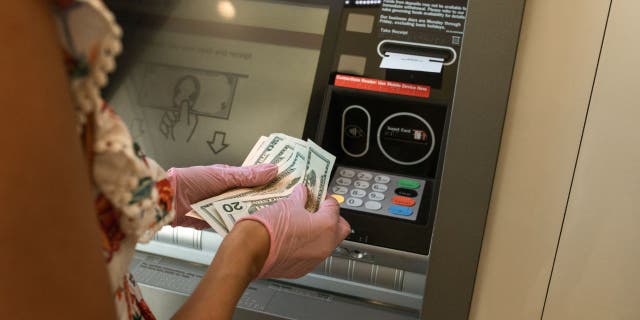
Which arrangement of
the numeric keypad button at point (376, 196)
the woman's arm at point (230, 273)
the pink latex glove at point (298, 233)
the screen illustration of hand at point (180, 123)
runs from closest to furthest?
the woman's arm at point (230, 273), the pink latex glove at point (298, 233), the numeric keypad button at point (376, 196), the screen illustration of hand at point (180, 123)

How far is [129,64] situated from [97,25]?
3.80ft

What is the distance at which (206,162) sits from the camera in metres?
1.52

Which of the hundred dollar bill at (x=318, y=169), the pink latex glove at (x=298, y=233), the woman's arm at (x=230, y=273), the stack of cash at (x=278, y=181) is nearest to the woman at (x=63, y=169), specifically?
the woman's arm at (x=230, y=273)

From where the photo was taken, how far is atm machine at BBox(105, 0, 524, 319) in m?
1.30

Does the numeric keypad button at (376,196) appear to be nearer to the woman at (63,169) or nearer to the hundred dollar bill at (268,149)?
the hundred dollar bill at (268,149)

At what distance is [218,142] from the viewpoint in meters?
1.53

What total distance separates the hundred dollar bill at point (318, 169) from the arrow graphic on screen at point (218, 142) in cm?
26

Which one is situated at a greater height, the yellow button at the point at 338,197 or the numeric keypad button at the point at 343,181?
the numeric keypad button at the point at 343,181

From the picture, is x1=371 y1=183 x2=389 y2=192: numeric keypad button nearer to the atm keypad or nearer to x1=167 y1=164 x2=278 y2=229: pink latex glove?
the atm keypad

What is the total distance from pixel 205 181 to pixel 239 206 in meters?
0.11

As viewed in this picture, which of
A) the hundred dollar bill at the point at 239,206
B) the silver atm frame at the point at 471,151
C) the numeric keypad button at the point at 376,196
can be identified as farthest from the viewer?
the numeric keypad button at the point at 376,196

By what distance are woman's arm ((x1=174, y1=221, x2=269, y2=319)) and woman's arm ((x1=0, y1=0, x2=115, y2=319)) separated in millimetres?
335

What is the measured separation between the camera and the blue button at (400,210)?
131 centimetres

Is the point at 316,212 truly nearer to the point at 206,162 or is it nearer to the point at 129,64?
the point at 206,162
